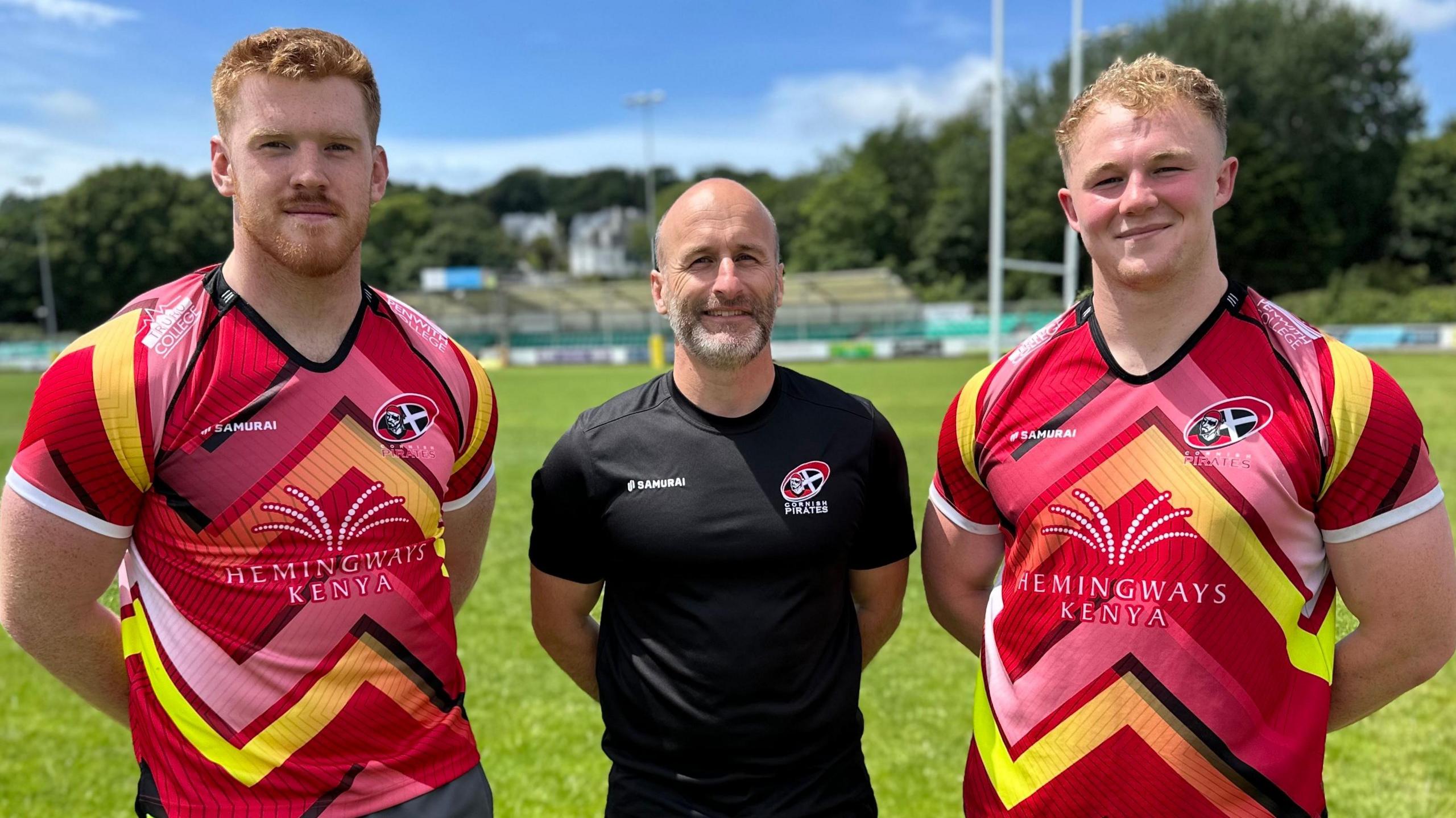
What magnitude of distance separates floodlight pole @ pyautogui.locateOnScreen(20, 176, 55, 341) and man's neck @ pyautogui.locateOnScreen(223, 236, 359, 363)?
68.8m

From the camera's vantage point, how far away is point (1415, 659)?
231cm

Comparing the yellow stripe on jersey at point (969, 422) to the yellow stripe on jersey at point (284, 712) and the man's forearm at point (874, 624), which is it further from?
the yellow stripe on jersey at point (284, 712)

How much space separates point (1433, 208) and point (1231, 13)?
689 inches

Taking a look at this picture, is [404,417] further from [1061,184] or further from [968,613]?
[1061,184]

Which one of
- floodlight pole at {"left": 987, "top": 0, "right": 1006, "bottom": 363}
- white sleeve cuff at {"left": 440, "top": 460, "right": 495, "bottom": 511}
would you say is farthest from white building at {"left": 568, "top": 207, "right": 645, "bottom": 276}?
white sleeve cuff at {"left": 440, "top": 460, "right": 495, "bottom": 511}

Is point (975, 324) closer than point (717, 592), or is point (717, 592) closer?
point (717, 592)

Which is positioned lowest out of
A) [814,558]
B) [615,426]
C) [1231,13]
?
[814,558]

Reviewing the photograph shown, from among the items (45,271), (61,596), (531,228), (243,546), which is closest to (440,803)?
(243,546)

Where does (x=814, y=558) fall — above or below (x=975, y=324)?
above

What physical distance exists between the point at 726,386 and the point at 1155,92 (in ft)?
4.23

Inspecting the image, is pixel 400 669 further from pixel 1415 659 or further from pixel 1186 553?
pixel 1415 659

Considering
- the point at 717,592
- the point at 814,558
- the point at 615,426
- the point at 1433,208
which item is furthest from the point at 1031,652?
the point at 1433,208

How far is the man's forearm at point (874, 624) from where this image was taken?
2900 millimetres

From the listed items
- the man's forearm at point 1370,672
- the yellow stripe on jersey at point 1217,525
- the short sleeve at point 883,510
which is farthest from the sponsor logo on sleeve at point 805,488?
the man's forearm at point 1370,672
